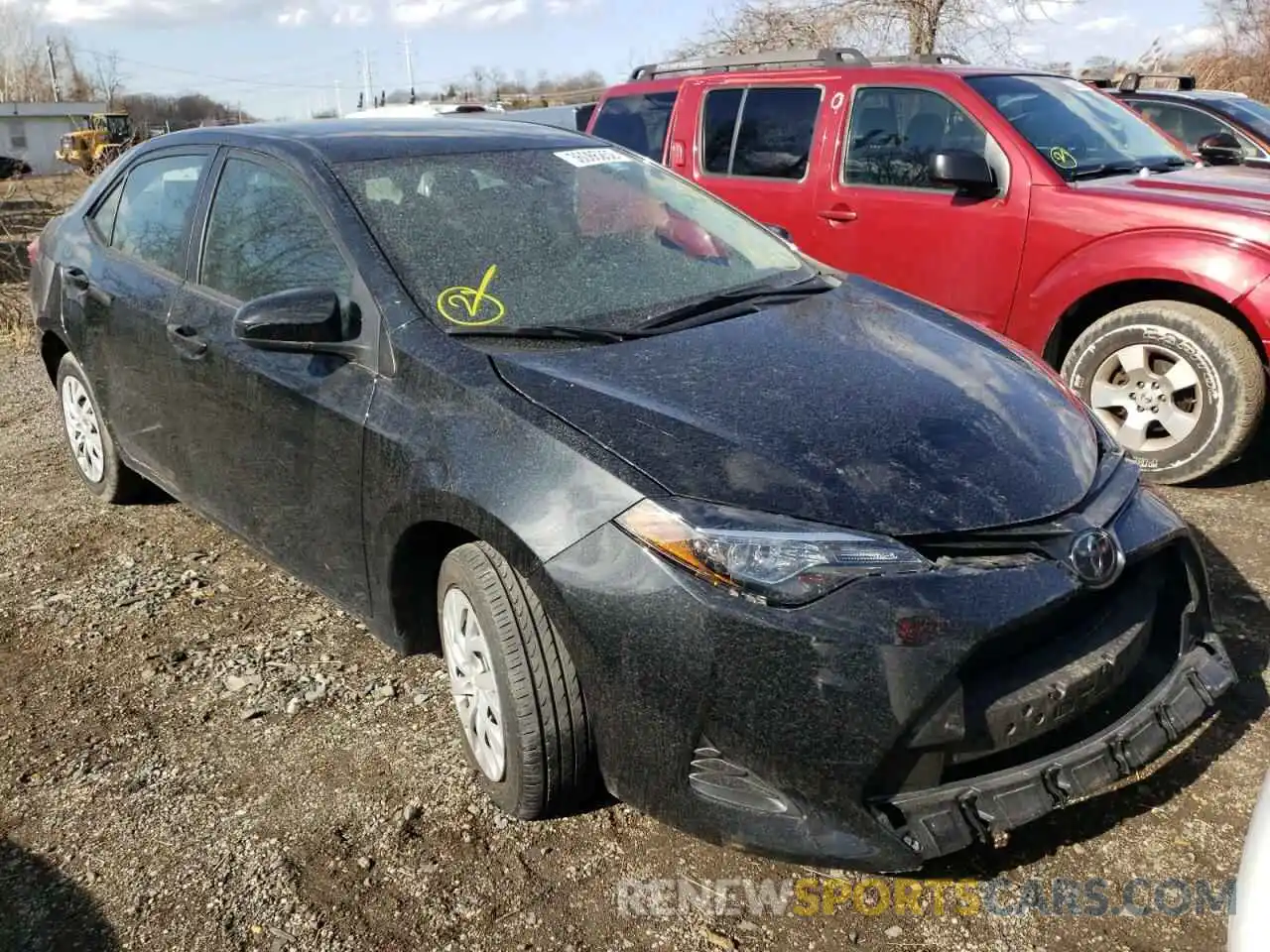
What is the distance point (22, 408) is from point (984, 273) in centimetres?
577

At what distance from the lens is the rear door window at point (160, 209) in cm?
365

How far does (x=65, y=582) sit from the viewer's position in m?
4.02

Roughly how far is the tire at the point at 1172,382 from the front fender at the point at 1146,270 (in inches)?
5.4

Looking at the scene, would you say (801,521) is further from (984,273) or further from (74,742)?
(984,273)

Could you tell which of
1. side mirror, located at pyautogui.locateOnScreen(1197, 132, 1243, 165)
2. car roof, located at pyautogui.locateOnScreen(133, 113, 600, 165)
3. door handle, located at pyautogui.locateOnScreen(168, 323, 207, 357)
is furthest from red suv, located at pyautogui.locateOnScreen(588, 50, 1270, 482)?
door handle, located at pyautogui.locateOnScreen(168, 323, 207, 357)

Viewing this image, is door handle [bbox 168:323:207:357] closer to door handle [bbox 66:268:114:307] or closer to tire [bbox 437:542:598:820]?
door handle [bbox 66:268:114:307]

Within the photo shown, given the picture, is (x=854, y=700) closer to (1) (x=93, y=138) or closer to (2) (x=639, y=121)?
(2) (x=639, y=121)

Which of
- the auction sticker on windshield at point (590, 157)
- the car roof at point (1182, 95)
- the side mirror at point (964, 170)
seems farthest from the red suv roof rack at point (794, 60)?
the car roof at point (1182, 95)

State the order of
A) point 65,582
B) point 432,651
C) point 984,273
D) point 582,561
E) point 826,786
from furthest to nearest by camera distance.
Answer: point 984,273 → point 65,582 → point 432,651 → point 582,561 → point 826,786

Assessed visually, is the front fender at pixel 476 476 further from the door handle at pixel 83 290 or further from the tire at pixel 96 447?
the tire at pixel 96 447

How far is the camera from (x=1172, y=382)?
4410 millimetres

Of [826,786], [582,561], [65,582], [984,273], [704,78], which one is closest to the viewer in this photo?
[826,786]

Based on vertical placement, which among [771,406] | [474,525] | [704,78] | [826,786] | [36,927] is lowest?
[36,927]

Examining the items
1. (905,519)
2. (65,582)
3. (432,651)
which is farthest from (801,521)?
(65,582)
